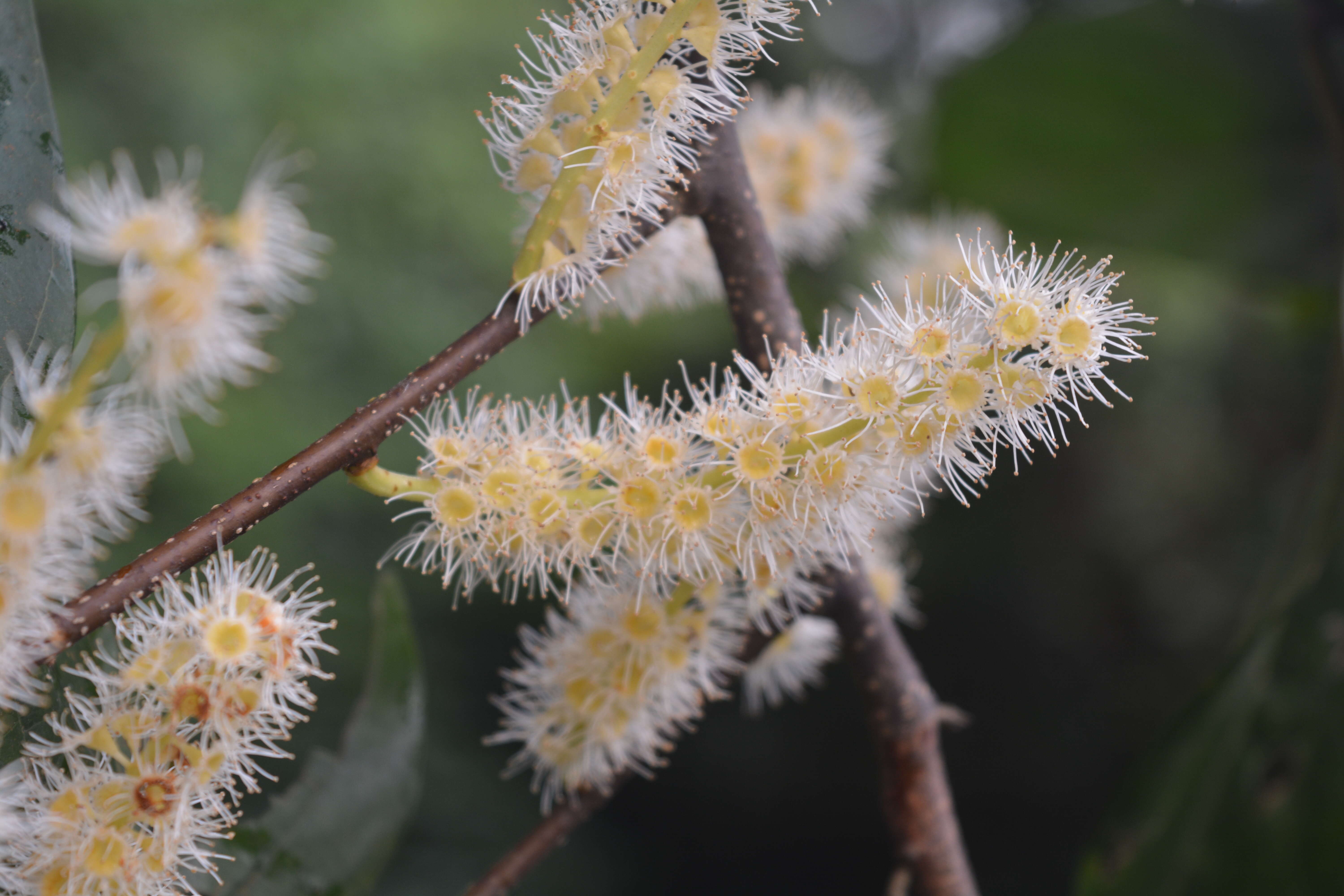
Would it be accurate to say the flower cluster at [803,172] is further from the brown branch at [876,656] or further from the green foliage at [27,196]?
the green foliage at [27,196]

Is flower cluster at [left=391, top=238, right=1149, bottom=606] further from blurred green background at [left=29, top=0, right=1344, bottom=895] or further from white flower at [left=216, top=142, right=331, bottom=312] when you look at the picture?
blurred green background at [left=29, top=0, right=1344, bottom=895]

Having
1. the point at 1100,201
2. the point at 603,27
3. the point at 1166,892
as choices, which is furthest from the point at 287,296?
the point at 1100,201

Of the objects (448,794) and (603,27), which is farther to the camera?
(448,794)

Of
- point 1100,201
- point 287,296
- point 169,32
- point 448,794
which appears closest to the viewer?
point 287,296

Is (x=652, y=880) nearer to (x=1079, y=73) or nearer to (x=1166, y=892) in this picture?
(x=1166, y=892)

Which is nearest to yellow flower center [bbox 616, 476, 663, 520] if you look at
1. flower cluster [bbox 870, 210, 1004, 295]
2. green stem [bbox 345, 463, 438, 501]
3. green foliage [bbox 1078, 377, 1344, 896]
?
green stem [bbox 345, 463, 438, 501]

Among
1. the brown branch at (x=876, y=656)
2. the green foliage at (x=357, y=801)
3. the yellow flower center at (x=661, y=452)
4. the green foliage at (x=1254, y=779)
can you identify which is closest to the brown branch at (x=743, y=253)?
the brown branch at (x=876, y=656)
